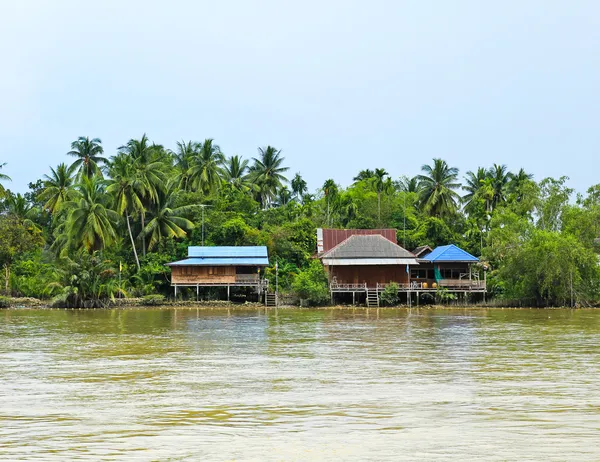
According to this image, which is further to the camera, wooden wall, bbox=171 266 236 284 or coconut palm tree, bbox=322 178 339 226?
coconut palm tree, bbox=322 178 339 226

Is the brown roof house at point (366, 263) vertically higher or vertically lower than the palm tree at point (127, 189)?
lower

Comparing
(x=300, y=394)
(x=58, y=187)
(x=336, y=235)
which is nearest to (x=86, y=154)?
(x=58, y=187)

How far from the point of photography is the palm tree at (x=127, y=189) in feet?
149

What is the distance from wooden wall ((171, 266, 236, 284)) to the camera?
43250 mm

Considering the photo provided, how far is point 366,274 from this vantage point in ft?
145

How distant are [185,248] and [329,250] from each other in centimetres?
900

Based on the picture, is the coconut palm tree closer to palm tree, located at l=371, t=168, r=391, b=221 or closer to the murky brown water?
palm tree, located at l=371, t=168, r=391, b=221

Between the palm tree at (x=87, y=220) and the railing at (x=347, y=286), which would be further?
the palm tree at (x=87, y=220)

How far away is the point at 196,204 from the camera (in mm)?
51312

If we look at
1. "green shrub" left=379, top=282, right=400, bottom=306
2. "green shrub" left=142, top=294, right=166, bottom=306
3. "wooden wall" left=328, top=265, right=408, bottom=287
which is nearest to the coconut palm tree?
"wooden wall" left=328, top=265, right=408, bottom=287

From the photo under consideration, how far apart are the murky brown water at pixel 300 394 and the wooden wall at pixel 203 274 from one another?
15782 mm

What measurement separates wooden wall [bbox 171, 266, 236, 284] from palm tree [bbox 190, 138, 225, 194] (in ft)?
43.0

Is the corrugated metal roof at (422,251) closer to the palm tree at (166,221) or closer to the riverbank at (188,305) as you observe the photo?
the riverbank at (188,305)

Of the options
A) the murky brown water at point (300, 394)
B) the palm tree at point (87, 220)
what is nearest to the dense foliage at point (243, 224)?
the palm tree at point (87, 220)
